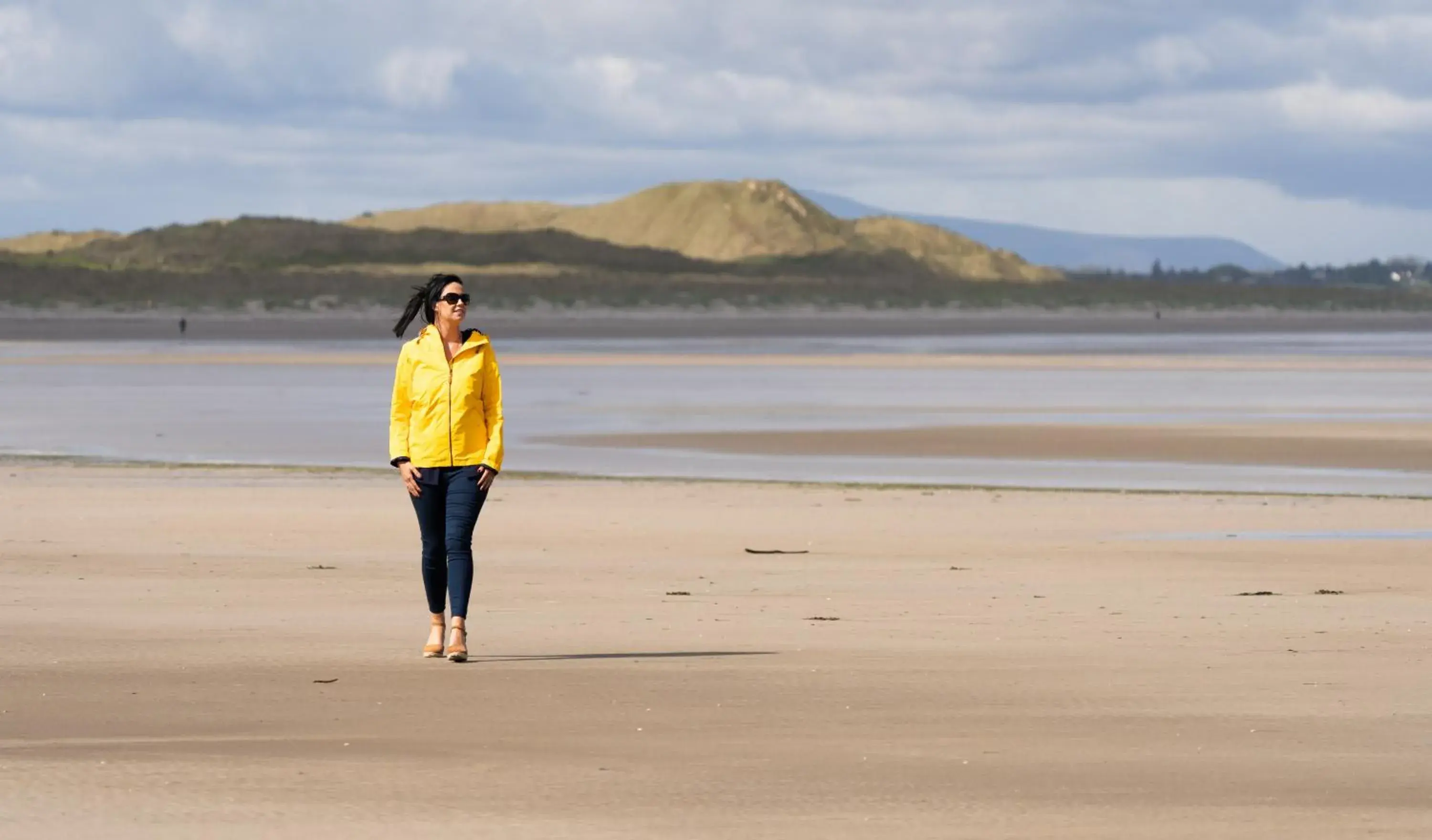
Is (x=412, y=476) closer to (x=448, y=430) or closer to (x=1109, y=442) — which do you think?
(x=448, y=430)

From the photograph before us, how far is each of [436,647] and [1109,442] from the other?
21.2 meters

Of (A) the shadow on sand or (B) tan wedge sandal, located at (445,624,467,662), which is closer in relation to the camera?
(B) tan wedge sandal, located at (445,624,467,662)

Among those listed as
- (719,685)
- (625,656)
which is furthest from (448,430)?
(719,685)

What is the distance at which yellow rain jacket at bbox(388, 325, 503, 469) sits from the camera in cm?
1168

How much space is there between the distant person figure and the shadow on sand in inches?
7.4

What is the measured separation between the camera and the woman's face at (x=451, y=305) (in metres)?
11.6

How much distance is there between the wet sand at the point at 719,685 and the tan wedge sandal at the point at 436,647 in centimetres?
21

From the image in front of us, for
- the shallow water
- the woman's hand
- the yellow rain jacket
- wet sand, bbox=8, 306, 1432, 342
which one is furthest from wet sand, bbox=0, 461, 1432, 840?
wet sand, bbox=8, 306, 1432, 342

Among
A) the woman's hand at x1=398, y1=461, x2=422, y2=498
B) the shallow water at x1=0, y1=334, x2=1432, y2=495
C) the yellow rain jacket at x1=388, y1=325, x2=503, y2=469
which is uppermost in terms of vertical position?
the yellow rain jacket at x1=388, y1=325, x2=503, y2=469

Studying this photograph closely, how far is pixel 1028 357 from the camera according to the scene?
68.8m

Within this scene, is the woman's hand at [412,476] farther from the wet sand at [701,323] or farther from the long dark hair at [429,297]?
the wet sand at [701,323]

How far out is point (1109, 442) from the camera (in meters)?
32.0

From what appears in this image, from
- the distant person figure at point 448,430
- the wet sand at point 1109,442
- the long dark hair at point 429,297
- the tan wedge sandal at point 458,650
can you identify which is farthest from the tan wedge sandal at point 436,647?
the wet sand at point 1109,442

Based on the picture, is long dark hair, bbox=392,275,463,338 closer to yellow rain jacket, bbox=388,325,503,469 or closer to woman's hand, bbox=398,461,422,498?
yellow rain jacket, bbox=388,325,503,469
